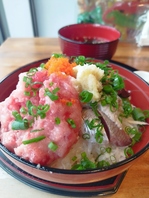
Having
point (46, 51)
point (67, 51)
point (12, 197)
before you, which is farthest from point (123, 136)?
point (46, 51)

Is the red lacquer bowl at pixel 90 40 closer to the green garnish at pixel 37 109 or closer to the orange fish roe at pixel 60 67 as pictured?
the orange fish roe at pixel 60 67

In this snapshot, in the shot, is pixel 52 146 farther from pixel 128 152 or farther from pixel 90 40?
pixel 90 40

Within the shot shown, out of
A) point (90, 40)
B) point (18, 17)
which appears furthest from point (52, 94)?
point (18, 17)

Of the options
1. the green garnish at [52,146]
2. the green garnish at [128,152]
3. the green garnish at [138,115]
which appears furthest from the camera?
the green garnish at [138,115]

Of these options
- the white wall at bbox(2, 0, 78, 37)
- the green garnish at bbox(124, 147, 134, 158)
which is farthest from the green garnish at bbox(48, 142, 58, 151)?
the white wall at bbox(2, 0, 78, 37)

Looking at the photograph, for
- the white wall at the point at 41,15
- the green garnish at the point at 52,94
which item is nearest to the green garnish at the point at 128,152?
the green garnish at the point at 52,94

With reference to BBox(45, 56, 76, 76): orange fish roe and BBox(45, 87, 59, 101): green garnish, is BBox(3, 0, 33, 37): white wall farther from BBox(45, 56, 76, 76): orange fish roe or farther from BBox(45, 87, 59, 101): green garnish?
BBox(45, 87, 59, 101): green garnish
